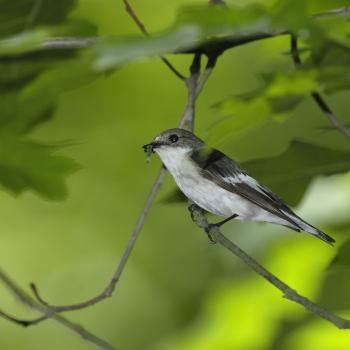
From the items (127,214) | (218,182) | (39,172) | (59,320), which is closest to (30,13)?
(39,172)

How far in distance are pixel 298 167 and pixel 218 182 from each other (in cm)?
118

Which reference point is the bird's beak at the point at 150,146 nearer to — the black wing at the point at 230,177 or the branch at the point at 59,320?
the black wing at the point at 230,177

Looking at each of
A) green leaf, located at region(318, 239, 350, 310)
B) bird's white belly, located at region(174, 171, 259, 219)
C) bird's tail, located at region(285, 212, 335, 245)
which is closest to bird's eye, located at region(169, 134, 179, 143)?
bird's white belly, located at region(174, 171, 259, 219)

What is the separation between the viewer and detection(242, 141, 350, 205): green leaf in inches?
96.1

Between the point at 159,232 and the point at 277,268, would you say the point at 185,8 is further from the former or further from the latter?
the point at 159,232

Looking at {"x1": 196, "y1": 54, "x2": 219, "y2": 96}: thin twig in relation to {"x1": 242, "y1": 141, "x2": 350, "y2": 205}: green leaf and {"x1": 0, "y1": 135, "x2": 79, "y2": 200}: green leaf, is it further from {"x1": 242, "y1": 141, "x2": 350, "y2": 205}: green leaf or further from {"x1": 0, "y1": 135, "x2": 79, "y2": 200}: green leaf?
{"x1": 0, "y1": 135, "x2": 79, "y2": 200}: green leaf

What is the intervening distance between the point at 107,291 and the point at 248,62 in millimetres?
3177

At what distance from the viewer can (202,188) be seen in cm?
349

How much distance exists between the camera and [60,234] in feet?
20.8

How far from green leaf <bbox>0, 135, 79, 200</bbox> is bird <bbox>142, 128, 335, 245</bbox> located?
1536 millimetres

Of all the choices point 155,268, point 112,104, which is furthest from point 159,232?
point 112,104

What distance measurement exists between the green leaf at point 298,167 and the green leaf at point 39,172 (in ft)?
2.56

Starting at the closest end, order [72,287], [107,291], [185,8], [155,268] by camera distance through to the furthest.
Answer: [185,8], [107,291], [155,268], [72,287]

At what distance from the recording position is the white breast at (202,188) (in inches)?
135
